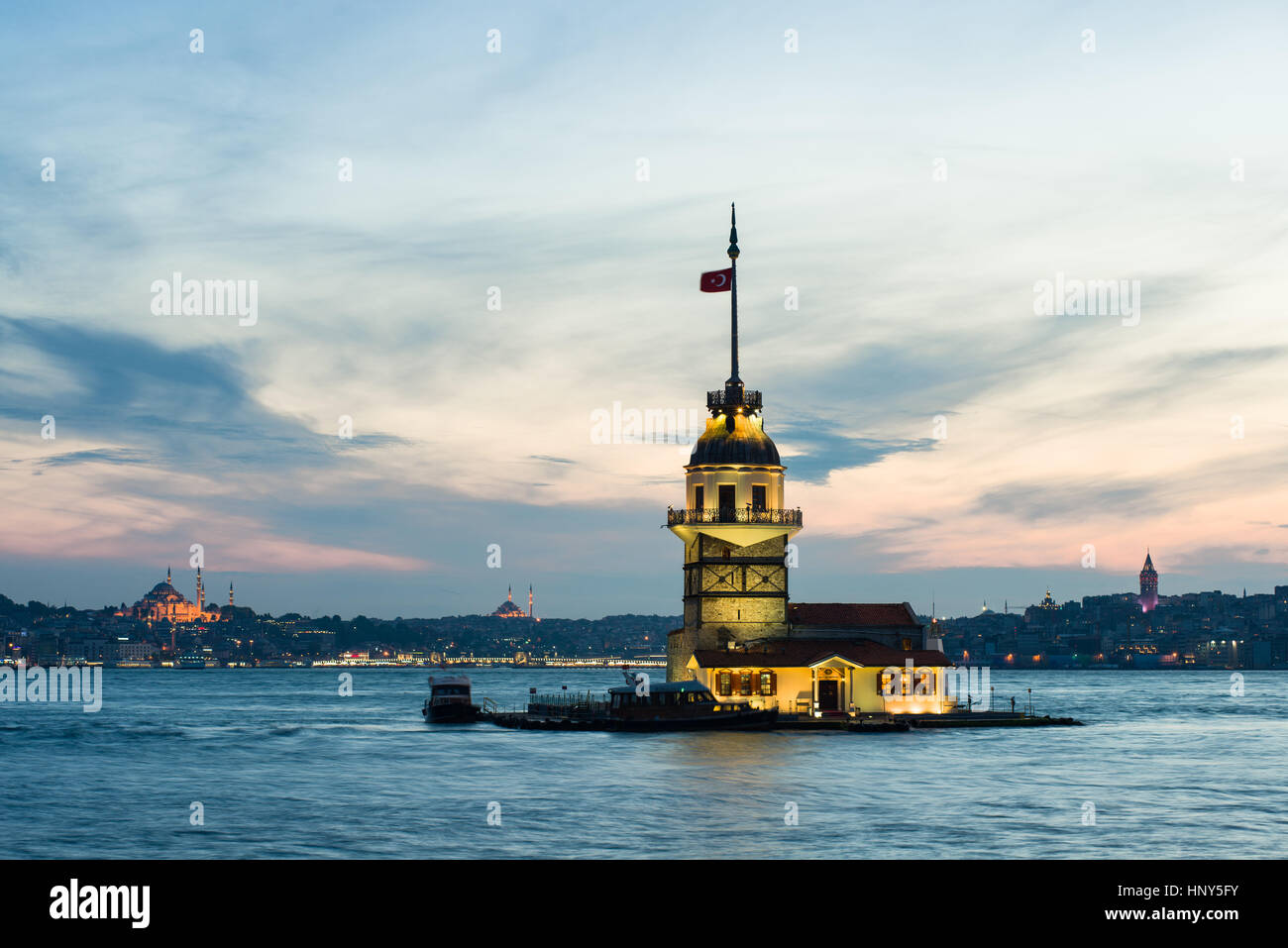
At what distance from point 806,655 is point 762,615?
405cm

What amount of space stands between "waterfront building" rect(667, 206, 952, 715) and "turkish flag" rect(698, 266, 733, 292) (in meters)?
0.06

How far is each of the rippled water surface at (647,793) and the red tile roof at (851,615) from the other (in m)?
8.07

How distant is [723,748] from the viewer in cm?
6462

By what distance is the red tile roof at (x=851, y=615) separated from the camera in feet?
271

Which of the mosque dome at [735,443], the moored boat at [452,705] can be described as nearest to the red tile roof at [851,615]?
the mosque dome at [735,443]

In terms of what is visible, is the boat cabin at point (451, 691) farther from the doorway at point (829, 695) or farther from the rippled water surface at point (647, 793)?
the doorway at point (829, 695)

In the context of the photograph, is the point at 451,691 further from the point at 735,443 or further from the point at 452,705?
the point at 735,443

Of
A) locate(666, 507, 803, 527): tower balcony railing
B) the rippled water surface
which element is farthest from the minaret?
the rippled water surface

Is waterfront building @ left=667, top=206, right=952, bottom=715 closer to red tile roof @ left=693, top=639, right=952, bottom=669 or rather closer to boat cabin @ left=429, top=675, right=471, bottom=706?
red tile roof @ left=693, top=639, right=952, bottom=669
